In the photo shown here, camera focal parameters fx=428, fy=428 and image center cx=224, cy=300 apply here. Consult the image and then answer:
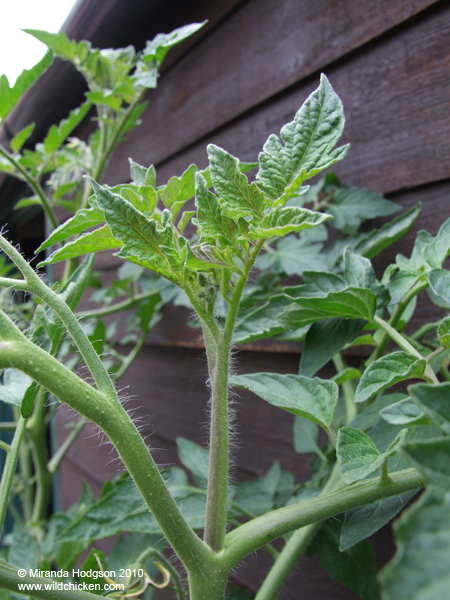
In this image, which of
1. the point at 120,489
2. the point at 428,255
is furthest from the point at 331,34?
the point at 120,489

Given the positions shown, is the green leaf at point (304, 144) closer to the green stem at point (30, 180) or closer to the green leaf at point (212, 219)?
the green leaf at point (212, 219)

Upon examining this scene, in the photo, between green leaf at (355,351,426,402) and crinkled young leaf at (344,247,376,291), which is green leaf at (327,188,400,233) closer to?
crinkled young leaf at (344,247,376,291)

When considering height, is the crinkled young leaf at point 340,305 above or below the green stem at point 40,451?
above

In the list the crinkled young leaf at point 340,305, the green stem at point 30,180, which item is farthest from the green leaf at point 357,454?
the green stem at point 30,180

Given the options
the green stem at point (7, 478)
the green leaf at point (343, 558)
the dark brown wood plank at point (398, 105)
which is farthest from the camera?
the dark brown wood plank at point (398, 105)

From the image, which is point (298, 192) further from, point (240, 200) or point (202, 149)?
point (202, 149)

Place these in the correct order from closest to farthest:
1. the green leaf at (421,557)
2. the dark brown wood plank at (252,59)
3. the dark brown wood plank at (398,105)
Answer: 1. the green leaf at (421,557)
2. the dark brown wood plank at (398,105)
3. the dark brown wood plank at (252,59)
